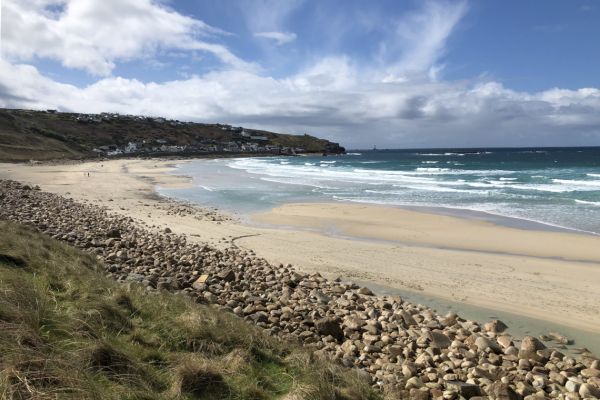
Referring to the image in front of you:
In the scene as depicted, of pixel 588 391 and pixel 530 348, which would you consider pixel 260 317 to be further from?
pixel 588 391

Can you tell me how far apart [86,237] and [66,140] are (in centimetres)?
8393

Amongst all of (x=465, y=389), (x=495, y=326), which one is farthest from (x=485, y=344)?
(x=465, y=389)

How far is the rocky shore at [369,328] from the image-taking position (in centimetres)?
506

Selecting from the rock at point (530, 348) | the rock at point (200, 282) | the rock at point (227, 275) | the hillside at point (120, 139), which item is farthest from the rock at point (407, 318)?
the hillside at point (120, 139)

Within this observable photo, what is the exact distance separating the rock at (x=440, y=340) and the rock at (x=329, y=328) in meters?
1.30

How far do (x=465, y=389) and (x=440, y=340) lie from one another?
4.28 feet

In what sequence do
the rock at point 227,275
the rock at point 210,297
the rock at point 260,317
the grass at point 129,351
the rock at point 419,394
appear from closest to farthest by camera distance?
the grass at point 129,351, the rock at point 419,394, the rock at point 260,317, the rock at point 210,297, the rock at point 227,275

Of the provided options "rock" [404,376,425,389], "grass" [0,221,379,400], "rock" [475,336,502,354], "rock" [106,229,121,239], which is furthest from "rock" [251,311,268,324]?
"rock" [106,229,121,239]

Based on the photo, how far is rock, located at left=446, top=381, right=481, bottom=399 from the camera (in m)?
4.75

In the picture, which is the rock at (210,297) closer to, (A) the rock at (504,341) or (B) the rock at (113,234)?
(A) the rock at (504,341)

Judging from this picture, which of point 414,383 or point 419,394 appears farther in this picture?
point 414,383

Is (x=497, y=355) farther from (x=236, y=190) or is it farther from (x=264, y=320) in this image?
(x=236, y=190)

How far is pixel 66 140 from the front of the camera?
8319 centimetres

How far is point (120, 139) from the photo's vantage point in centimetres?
10850
